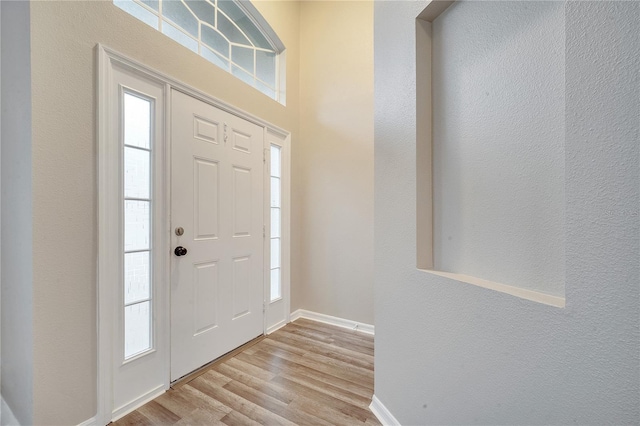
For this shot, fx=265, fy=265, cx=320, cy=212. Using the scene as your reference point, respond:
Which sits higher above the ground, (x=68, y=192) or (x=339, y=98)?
(x=339, y=98)

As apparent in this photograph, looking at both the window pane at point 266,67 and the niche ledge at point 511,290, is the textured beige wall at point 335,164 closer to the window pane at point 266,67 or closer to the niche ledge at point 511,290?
the window pane at point 266,67

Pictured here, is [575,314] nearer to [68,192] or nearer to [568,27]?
[568,27]

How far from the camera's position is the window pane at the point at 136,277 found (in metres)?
1.58

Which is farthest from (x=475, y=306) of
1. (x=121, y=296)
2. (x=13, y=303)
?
(x=13, y=303)

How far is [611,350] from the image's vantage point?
2.00ft

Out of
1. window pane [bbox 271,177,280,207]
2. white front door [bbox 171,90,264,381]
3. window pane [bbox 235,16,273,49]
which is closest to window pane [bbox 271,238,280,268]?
white front door [bbox 171,90,264,381]

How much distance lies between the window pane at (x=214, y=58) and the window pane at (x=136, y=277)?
5.18ft

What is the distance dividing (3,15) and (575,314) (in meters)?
2.71

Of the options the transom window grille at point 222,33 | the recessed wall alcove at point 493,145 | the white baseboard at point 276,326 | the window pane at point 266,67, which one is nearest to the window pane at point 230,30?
the transom window grille at point 222,33

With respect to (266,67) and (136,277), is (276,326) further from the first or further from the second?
(266,67)

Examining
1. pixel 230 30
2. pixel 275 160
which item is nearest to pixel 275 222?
pixel 275 160

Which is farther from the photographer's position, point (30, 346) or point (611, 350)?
point (30, 346)

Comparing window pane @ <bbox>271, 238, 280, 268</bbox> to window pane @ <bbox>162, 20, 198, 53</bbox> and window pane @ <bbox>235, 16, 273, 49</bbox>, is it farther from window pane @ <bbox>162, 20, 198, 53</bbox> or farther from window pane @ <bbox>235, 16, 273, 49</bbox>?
window pane @ <bbox>235, 16, 273, 49</bbox>

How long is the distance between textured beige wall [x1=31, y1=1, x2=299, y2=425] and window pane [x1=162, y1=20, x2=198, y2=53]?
1.10ft
